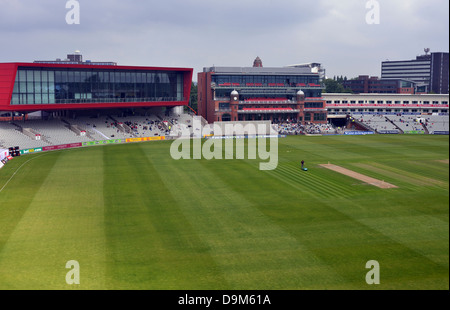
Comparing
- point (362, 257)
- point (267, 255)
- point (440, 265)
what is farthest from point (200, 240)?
point (440, 265)

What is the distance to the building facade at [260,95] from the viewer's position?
120375 millimetres

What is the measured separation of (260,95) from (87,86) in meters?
47.5

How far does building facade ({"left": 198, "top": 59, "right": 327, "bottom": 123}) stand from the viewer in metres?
120

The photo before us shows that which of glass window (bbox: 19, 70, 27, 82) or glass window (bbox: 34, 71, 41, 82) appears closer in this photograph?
glass window (bbox: 19, 70, 27, 82)

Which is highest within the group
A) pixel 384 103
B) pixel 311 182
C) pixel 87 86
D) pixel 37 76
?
pixel 37 76

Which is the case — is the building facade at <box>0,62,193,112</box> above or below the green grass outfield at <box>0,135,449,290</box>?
above

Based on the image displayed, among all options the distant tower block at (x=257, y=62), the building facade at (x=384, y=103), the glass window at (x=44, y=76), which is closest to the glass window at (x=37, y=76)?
the glass window at (x=44, y=76)

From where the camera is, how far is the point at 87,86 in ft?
312

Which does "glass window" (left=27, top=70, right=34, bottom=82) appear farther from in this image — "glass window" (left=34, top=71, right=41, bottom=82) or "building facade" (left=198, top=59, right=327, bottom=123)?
"building facade" (left=198, top=59, right=327, bottom=123)

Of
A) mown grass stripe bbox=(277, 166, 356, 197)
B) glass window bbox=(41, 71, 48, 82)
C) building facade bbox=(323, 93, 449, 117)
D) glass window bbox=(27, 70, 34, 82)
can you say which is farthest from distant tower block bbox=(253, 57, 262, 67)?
mown grass stripe bbox=(277, 166, 356, 197)

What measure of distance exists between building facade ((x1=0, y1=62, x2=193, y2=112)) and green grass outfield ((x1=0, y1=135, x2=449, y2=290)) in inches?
1045

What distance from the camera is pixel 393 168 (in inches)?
2424

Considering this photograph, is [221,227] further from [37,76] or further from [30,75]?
[37,76]

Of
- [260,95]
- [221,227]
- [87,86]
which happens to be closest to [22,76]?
[87,86]
